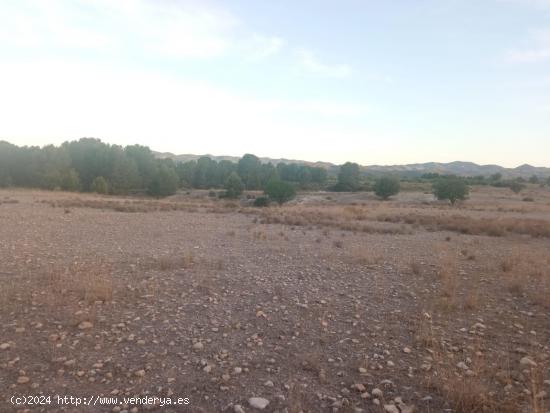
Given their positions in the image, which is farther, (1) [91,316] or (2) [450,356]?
(1) [91,316]

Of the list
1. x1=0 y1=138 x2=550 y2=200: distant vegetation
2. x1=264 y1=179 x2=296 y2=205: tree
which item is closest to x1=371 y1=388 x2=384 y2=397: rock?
x1=0 y1=138 x2=550 y2=200: distant vegetation

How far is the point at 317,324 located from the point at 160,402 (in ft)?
9.87

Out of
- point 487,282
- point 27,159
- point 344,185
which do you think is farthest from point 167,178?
point 487,282

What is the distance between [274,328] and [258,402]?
6.78 ft

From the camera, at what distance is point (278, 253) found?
1285 cm

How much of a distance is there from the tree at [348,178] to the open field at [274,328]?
241 feet

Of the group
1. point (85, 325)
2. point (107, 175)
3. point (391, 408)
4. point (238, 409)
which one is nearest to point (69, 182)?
point (107, 175)

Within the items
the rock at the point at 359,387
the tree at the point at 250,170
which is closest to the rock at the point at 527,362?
the rock at the point at 359,387

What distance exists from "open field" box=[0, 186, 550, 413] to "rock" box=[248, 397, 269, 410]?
0.08m

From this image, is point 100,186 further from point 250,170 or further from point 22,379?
point 22,379

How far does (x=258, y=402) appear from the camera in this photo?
4145 mm

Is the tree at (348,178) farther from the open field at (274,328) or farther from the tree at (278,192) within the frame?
the open field at (274,328)

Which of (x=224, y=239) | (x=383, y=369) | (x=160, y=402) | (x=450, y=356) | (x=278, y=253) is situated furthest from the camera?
(x=224, y=239)

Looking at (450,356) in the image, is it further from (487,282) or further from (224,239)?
(224,239)
